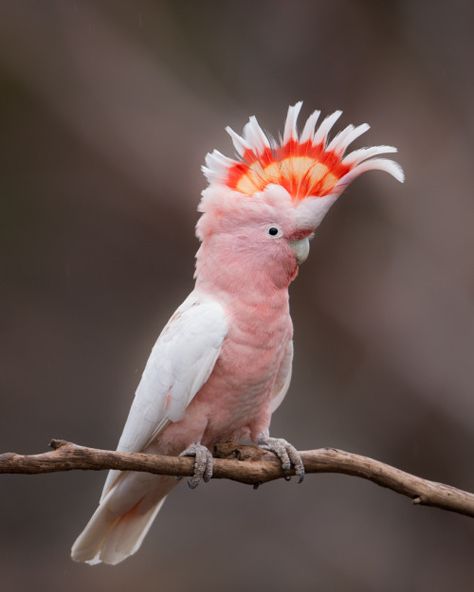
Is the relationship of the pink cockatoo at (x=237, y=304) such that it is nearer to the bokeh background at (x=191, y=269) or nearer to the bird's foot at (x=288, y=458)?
the bird's foot at (x=288, y=458)

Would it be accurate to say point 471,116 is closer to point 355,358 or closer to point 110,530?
point 355,358

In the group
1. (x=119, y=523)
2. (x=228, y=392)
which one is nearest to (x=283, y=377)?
(x=228, y=392)

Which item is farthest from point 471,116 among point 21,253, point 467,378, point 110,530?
point 110,530

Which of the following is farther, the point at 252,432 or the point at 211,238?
the point at 252,432

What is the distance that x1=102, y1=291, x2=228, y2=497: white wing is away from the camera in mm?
1764

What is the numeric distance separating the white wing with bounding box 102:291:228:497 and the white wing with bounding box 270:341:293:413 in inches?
9.1

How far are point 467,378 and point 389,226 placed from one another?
76 cm

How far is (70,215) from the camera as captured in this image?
3980 mm

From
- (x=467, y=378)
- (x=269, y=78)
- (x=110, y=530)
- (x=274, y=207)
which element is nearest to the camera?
(x=274, y=207)

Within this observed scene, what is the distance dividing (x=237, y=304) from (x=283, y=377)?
0.30 meters

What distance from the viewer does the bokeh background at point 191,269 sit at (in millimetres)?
3617

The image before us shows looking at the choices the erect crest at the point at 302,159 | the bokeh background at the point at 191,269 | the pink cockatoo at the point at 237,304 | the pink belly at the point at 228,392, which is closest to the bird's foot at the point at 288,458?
the pink cockatoo at the point at 237,304

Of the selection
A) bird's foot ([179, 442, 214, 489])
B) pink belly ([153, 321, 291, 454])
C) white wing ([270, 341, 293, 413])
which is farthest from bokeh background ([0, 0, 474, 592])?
→ bird's foot ([179, 442, 214, 489])

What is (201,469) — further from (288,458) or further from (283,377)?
(283,377)
